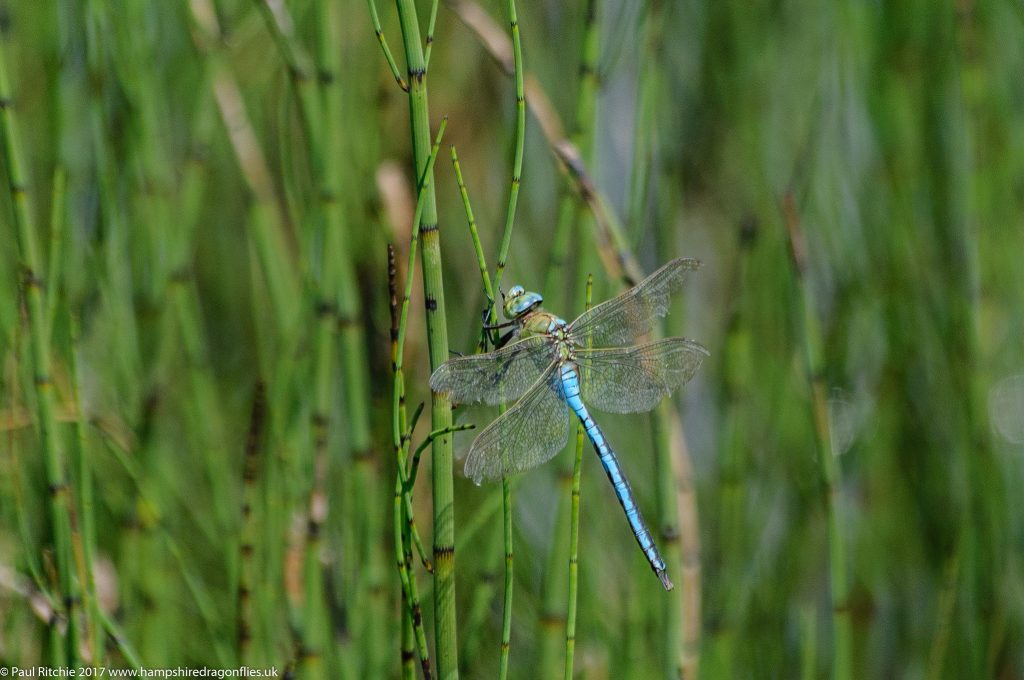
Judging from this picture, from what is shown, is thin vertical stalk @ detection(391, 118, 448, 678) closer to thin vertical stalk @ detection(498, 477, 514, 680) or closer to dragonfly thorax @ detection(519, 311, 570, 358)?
thin vertical stalk @ detection(498, 477, 514, 680)

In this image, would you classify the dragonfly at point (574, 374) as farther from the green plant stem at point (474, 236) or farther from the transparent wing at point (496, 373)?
the green plant stem at point (474, 236)

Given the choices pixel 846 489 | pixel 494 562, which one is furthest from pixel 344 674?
pixel 846 489

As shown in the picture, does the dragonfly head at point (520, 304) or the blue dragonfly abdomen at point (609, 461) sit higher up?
the dragonfly head at point (520, 304)

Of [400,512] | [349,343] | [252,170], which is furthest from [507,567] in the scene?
[252,170]

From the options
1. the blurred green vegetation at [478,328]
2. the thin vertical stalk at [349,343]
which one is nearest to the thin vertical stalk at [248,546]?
the blurred green vegetation at [478,328]

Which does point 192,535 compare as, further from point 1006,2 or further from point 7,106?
point 1006,2

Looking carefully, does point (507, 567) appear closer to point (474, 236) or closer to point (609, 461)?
point (474, 236)
